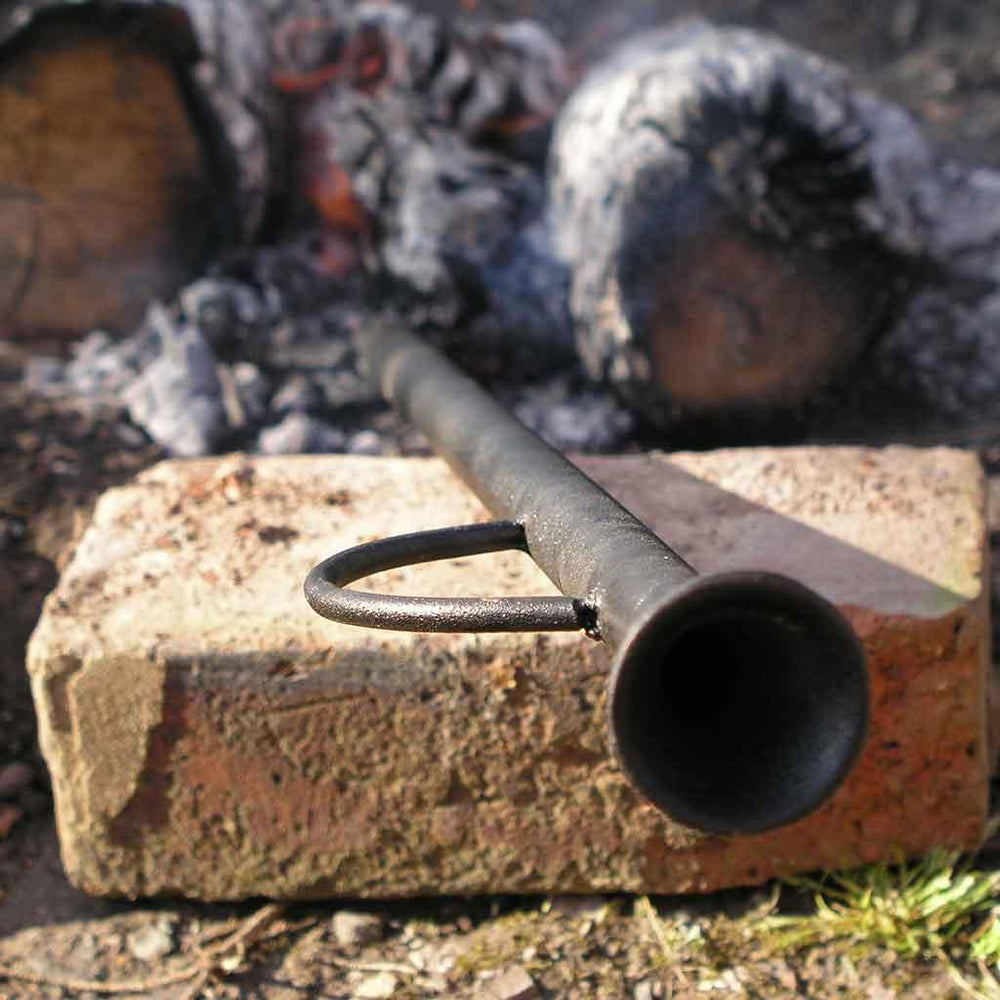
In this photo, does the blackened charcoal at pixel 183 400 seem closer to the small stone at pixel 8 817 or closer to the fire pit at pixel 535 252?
the fire pit at pixel 535 252

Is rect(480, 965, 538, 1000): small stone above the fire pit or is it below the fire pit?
below

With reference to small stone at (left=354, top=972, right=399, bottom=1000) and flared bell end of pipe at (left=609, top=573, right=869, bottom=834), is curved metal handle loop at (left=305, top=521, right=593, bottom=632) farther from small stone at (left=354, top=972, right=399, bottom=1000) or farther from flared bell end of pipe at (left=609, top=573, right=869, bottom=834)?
small stone at (left=354, top=972, right=399, bottom=1000)

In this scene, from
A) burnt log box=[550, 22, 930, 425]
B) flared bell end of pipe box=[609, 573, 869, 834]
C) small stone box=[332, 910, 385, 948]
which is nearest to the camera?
flared bell end of pipe box=[609, 573, 869, 834]

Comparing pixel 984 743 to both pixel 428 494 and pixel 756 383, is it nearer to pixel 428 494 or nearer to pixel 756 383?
pixel 428 494

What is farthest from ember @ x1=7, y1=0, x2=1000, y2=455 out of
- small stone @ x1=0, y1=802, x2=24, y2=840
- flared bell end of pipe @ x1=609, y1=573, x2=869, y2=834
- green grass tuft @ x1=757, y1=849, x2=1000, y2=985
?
flared bell end of pipe @ x1=609, y1=573, x2=869, y2=834

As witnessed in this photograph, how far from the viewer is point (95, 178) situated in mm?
3791

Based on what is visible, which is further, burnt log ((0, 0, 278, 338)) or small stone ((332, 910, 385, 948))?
burnt log ((0, 0, 278, 338))

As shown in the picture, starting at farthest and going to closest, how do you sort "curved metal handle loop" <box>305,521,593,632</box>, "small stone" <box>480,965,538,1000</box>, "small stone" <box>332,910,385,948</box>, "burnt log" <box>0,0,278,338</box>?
"burnt log" <box>0,0,278,338</box>
"small stone" <box>332,910,385,948</box>
"small stone" <box>480,965,538,1000</box>
"curved metal handle loop" <box>305,521,593,632</box>

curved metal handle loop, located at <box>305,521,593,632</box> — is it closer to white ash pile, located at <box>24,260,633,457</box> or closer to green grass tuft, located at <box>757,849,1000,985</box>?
green grass tuft, located at <box>757,849,1000,985</box>

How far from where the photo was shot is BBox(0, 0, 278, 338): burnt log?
3.56m

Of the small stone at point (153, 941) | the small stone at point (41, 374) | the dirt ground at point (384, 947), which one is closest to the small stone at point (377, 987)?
the dirt ground at point (384, 947)

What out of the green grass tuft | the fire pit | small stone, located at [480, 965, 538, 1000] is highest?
the fire pit

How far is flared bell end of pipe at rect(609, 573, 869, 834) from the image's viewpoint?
4.08 feet

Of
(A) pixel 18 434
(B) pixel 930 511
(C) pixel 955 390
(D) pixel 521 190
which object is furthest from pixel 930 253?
(A) pixel 18 434
